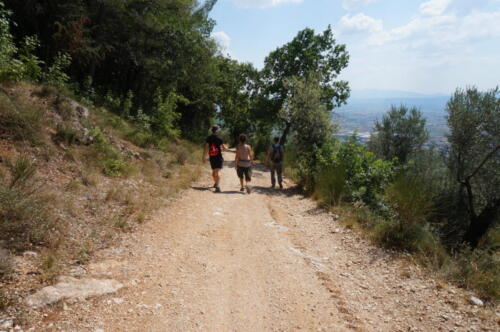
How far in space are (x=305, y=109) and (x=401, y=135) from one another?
19973mm

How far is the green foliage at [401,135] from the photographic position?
27.6 meters

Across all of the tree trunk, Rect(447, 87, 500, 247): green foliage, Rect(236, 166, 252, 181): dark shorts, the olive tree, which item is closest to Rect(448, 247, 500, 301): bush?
Rect(236, 166, 252, 181): dark shorts

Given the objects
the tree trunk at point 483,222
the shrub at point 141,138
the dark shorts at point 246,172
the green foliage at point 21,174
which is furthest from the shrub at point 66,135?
the tree trunk at point 483,222

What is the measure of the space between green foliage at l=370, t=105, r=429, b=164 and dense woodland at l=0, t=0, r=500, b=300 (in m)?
1.77

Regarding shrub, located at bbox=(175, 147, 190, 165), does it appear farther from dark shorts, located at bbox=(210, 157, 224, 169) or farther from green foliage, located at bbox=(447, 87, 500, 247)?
green foliage, located at bbox=(447, 87, 500, 247)

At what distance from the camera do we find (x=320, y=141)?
480 inches

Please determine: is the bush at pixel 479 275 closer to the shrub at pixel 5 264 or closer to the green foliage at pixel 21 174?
the shrub at pixel 5 264

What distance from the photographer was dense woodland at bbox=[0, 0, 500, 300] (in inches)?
235

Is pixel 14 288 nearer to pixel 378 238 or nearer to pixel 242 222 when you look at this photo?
pixel 242 222

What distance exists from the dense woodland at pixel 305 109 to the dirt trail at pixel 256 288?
31.3 inches

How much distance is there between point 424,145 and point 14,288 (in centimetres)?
3214

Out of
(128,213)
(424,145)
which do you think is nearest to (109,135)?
(128,213)

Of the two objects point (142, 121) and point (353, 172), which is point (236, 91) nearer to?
point (142, 121)

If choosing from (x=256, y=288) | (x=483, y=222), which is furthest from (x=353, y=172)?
(x=483, y=222)
